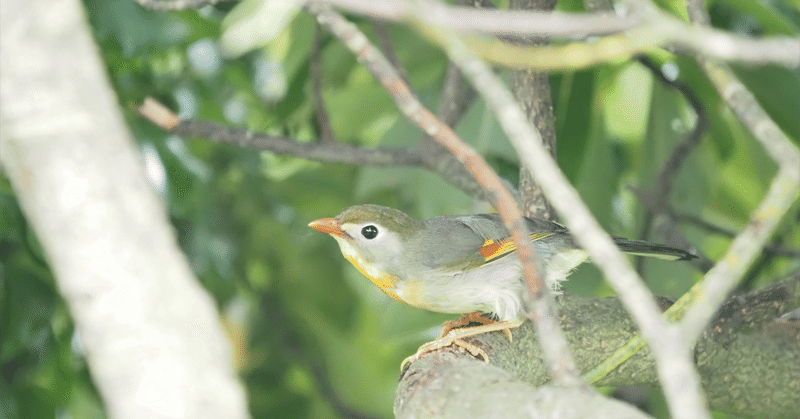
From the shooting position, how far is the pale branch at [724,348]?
191 centimetres

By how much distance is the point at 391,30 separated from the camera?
2877 millimetres

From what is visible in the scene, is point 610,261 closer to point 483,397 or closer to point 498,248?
point 483,397

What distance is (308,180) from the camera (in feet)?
10.6

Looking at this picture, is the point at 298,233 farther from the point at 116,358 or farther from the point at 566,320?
the point at 116,358

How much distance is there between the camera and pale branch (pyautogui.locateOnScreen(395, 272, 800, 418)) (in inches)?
75.3

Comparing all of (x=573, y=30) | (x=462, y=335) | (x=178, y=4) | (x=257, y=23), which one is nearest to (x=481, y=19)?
(x=573, y=30)

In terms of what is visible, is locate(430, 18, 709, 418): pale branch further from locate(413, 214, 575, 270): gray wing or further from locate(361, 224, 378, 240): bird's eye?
locate(361, 224, 378, 240): bird's eye

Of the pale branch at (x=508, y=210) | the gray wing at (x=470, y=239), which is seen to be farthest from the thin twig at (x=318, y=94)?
the pale branch at (x=508, y=210)

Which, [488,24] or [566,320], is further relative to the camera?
[566,320]

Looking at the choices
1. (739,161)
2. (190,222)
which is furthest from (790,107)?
(190,222)

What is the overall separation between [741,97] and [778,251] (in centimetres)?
187

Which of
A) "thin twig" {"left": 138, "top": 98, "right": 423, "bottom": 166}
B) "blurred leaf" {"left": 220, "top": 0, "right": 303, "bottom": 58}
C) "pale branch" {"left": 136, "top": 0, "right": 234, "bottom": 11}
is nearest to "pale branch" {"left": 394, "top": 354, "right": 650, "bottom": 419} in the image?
"blurred leaf" {"left": 220, "top": 0, "right": 303, "bottom": 58}

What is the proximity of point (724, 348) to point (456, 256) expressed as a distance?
30.7 inches

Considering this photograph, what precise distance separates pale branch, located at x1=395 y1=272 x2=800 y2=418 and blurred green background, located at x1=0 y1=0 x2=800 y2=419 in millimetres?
600
